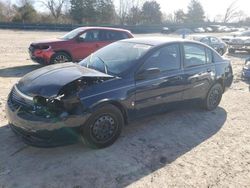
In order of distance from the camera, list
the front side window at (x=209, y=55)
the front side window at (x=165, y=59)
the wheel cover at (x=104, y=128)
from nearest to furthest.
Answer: the wheel cover at (x=104, y=128), the front side window at (x=165, y=59), the front side window at (x=209, y=55)

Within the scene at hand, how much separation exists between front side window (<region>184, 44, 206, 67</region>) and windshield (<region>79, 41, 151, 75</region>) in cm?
90

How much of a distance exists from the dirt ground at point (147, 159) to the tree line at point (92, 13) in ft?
130

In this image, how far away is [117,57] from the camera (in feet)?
16.4

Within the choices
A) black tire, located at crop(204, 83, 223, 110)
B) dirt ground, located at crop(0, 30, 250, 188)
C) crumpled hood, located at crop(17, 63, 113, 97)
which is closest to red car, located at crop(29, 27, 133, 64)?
dirt ground, located at crop(0, 30, 250, 188)

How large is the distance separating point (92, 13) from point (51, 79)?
4743cm

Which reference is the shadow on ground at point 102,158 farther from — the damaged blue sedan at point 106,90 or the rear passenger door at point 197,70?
the rear passenger door at point 197,70

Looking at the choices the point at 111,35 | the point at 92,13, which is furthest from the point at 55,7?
the point at 111,35

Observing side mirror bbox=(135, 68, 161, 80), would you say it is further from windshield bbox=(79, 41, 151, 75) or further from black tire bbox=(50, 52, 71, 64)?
black tire bbox=(50, 52, 71, 64)

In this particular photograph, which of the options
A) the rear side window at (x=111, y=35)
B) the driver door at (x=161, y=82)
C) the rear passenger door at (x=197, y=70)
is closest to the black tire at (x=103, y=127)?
the driver door at (x=161, y=82)

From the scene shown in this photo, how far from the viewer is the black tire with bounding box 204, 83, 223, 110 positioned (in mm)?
6139

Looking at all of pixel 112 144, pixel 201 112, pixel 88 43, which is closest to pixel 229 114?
pixel 201 112

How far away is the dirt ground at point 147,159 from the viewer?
11.7 feet

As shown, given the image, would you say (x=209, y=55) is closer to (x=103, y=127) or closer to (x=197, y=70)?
(x=197, y=70)

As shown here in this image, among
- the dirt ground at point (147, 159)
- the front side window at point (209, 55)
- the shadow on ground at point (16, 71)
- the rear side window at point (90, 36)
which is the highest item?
the rear side window at point (90, 36)
